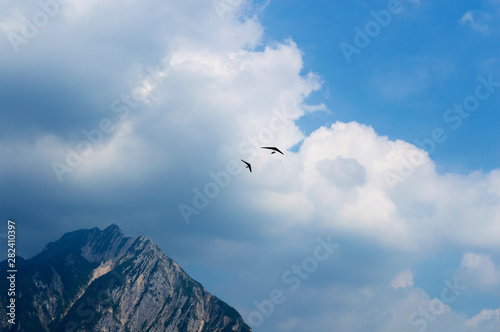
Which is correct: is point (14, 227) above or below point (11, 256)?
above

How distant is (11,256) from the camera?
134 m

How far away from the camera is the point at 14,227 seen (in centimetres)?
13050

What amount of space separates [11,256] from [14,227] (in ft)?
40.8
